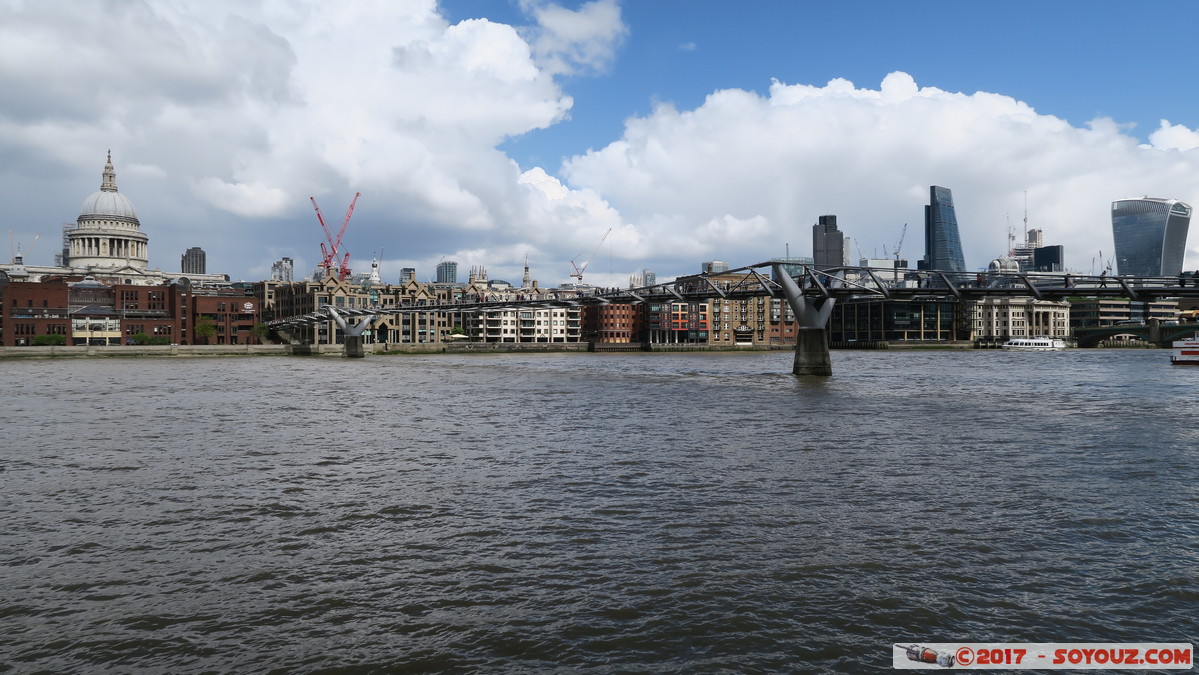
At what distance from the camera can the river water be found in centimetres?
898

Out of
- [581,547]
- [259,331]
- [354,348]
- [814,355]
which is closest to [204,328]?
[259,331]

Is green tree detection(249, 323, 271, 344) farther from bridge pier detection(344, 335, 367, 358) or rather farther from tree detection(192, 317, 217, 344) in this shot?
bridge pier detection(344, 335, 367, 358)

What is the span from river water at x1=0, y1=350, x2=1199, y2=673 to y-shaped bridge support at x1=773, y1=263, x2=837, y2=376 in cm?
3870

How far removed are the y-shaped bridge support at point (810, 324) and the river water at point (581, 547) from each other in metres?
38.7

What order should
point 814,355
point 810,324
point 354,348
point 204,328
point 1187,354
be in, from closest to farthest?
point 810,324 → point 814,355 → point 1187,354 → point 354,348 → point 204,328

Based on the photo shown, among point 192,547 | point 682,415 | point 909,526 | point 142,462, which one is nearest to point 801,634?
point 909,526

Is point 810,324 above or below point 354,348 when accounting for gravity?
above

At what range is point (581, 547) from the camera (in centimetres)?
1284

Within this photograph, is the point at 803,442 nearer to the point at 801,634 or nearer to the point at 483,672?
the point at 801,634

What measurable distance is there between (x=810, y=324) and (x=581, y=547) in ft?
196

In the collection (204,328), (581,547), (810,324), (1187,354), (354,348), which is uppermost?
(204,328)

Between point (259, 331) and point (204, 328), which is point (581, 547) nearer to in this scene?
point (204, 328)

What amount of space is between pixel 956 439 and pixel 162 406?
3808cm

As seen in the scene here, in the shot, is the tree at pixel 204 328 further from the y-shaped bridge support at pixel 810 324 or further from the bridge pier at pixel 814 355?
the bridge pier at pixel 814 355
